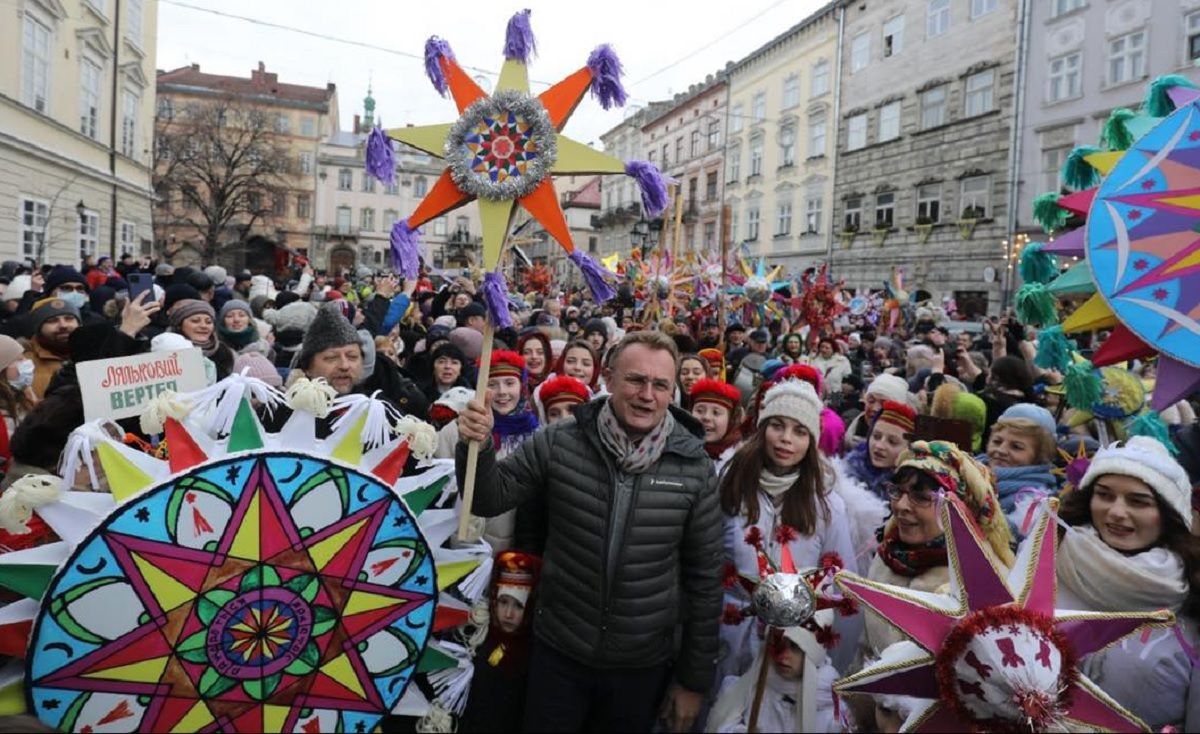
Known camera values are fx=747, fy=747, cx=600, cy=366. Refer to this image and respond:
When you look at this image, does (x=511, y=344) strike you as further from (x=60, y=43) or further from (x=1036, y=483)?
(x=60, y=43)

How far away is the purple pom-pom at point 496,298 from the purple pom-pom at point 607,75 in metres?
0.74

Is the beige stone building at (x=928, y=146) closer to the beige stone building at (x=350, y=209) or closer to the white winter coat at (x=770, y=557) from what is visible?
the white winter coat at (x=770, y=557)

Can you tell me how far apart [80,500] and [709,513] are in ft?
6.20

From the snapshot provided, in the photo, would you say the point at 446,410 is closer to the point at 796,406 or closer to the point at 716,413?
the point at 716,413

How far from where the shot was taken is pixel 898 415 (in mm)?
3945

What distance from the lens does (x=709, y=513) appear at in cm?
267

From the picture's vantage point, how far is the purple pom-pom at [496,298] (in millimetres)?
2475

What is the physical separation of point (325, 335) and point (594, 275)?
1.62 metres

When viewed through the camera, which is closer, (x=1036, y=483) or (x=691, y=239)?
(x=1036, y=483)

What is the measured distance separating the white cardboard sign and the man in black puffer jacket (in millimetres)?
1388

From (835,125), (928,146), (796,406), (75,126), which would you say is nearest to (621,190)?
(835,125)

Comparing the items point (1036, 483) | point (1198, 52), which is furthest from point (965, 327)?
point (1036, 483)

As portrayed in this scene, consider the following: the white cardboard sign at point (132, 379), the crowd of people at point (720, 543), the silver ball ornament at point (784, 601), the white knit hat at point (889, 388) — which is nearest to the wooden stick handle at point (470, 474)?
the crowd of people at point (720, 543)

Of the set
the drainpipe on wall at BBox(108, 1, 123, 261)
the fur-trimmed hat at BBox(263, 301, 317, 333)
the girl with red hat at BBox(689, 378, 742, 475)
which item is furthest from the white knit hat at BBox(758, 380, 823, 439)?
the drainpipe on wall at BBox(108, 1, 123, 261)
